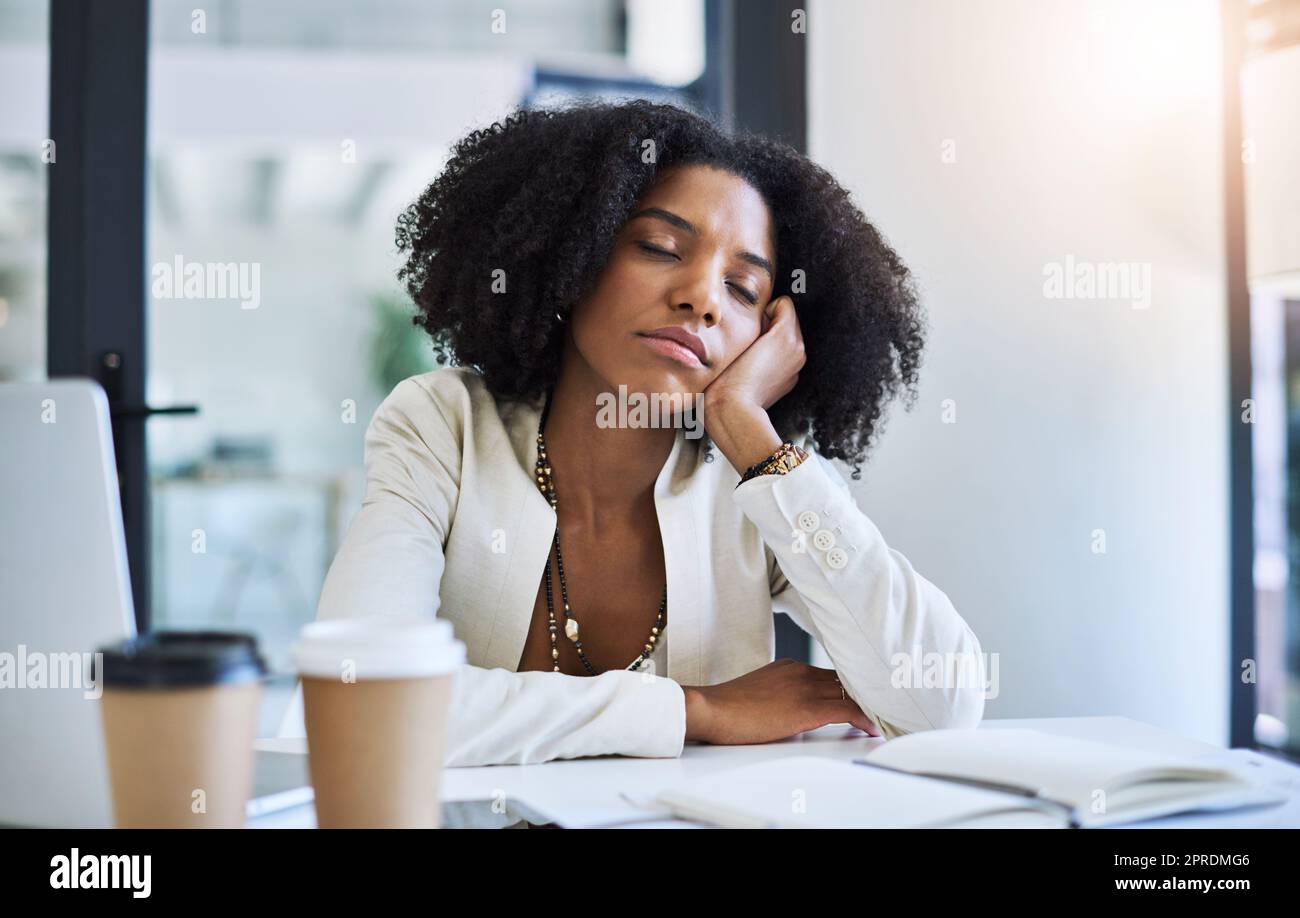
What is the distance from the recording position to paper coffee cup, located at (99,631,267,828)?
586mm

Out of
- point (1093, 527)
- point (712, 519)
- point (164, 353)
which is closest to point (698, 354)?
point (712, 519)

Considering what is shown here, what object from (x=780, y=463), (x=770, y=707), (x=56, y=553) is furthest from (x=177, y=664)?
(x=780, y=463)

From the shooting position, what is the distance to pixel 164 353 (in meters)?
4.20

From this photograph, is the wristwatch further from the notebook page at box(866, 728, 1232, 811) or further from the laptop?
the laptop

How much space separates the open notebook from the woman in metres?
0.34

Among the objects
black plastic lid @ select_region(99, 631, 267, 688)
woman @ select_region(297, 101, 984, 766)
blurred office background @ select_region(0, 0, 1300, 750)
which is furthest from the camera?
blurred office background @ select_region(0, 0, 1300, 750)

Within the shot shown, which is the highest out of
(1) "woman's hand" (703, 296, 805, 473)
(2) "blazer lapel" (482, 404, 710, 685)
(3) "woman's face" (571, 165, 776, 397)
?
(3) "woman's face" (571, 165, 776, 397)

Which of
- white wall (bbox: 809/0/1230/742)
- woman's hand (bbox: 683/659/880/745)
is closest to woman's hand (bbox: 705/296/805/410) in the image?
woman's hand (bbox: 683/659/880/745)

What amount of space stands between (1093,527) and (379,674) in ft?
7.06

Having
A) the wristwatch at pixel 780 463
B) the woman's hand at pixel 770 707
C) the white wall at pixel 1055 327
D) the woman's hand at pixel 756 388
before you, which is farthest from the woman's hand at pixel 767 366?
the white wall at pixel 1055 327

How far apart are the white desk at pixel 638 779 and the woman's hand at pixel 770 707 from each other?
0.06ft

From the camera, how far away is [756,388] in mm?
1685

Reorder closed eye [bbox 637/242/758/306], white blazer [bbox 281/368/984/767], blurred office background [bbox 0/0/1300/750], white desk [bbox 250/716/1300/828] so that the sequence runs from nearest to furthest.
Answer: white desk [bbox 250/716/1300/828] → white blazer [bbox 281/368/984/767] → closed eye [bbox 637/242/758/306] → blurred office background [bbox 0/0/1300/750]
